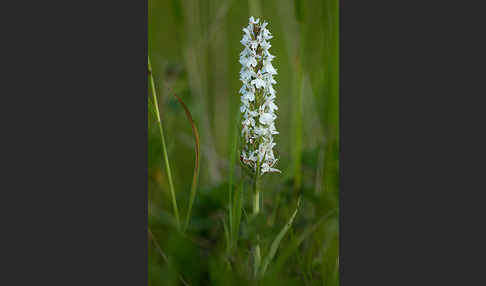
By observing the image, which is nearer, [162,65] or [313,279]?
[313,279]

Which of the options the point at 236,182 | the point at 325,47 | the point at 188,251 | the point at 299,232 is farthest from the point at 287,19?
the point at 188,251

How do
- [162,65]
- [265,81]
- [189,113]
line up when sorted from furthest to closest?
[162,65]
[189,113]
[265,81]

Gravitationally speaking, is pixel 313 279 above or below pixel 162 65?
below

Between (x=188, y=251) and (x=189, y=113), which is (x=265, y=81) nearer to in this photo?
(x=189, y=113)

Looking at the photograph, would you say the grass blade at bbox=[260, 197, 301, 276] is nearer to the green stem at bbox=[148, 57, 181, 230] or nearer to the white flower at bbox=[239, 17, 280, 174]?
the white flower at bbox=[239, 17, 280, 174]

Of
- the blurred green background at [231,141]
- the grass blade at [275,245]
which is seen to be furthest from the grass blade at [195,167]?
the grass blade at [275,245]

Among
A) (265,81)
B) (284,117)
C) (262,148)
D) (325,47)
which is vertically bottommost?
(262,148)
